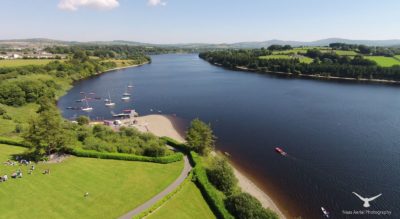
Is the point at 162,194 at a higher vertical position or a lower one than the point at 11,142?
lower

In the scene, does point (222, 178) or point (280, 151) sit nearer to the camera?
point (222, 178)

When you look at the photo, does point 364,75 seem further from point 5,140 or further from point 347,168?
point 5,140

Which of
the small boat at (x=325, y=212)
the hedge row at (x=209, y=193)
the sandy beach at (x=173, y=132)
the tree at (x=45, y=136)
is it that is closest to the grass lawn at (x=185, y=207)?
the hedge row at (x=209, y=193)

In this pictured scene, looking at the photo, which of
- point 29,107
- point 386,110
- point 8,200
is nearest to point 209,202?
point 8,200

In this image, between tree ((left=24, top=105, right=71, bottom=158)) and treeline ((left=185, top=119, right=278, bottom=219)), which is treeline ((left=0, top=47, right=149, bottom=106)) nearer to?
tree ((left=24, top=105, right=71, bottom=158))

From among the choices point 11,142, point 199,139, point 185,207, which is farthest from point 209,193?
point 11,142

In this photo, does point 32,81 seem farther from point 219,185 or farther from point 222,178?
point 222,178
